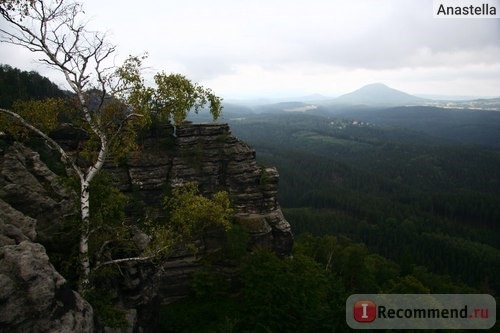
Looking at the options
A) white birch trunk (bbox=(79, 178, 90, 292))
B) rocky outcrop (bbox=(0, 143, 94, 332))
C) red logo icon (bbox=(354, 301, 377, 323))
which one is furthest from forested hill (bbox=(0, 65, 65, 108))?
red logo icon (bbox=(354, 301, 377, 323))

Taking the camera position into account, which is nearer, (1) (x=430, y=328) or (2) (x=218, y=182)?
(1) (x=430, y=328)

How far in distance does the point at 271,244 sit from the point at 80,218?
113 ft

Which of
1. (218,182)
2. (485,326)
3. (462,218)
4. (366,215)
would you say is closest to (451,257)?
(366,215)

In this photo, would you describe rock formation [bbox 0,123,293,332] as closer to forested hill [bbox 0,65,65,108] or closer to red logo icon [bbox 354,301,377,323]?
red logo icon [bbox 354,301,377,323]

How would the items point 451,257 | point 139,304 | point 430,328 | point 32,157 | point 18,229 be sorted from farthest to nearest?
point 451,257
point 430,328
point 32,157
point 139,304
point 18,229

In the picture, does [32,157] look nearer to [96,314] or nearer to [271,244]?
[96,314]

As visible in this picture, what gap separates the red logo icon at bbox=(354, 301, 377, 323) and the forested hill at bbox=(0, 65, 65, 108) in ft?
198

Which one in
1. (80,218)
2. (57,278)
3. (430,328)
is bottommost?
(430,328)

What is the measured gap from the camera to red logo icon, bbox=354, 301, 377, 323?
27.7 metres

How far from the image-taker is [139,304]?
2375cm

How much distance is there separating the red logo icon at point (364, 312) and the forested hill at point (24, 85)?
60.3 meters

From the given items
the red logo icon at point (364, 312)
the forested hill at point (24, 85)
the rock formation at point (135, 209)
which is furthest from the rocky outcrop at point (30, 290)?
the forested hill at point (24, 85)

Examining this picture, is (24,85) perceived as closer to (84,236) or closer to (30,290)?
(84,236)

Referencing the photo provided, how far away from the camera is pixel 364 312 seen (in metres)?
28.5
